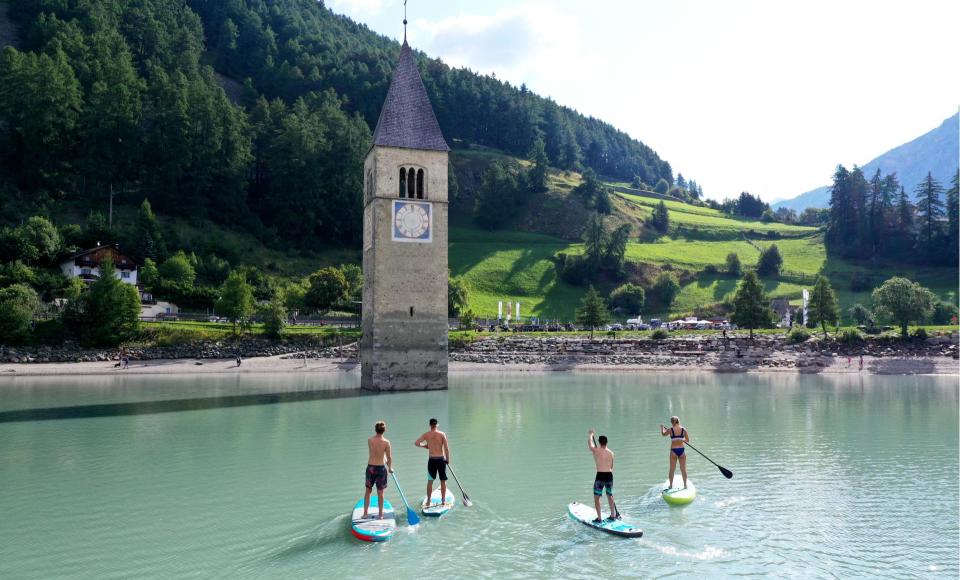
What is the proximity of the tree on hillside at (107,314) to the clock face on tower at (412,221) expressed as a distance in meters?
25.3

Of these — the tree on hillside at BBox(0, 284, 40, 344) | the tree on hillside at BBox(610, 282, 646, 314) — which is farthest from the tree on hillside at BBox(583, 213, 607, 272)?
the tree on hillside at BBox(0, 284, 40, 344)

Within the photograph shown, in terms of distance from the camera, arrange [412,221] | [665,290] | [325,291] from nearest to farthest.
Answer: [412,221] < [325,291] < [665,290]

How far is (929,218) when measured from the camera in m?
97.5

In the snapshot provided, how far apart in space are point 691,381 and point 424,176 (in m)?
21.8

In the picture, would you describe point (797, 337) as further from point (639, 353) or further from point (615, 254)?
point (615, 254)

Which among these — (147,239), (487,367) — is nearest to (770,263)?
(487,367)

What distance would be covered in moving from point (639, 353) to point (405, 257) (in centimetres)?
2694

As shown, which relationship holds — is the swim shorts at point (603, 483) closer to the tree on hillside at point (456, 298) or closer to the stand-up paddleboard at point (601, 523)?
the stand-up paddleboard at point (601, 523)

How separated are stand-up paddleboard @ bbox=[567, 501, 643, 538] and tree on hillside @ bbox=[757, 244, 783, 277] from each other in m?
85.5

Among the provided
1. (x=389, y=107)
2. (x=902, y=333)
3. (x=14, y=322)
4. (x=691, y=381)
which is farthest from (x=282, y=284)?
(x=902, y=333)

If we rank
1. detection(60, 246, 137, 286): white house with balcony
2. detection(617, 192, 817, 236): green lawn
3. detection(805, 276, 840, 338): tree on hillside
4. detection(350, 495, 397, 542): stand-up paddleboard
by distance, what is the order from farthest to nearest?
detection(617, 192, 817, 236): green lawn < detection(805, 276, 840, 338): tree on hillside < detection(60, 246, 137, 286): white house with balcony < detection(350, 495, 397, 542): stand-up paddleboard

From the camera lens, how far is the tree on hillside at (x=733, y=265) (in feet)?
300

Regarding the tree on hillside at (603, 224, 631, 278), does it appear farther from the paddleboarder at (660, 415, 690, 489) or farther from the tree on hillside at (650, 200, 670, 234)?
the paddleboarder at (660, 415, 690, 489)

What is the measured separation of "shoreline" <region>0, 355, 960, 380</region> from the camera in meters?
49.7
